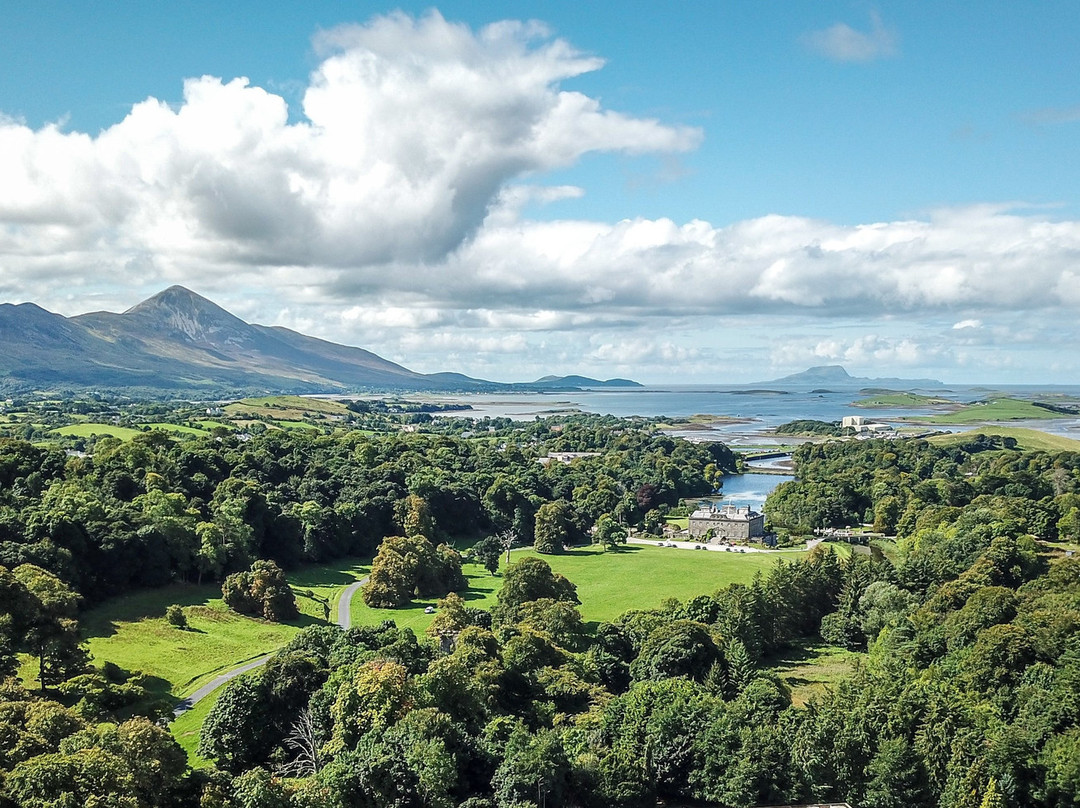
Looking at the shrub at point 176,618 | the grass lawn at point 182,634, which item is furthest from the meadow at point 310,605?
the shrub at point 176,618

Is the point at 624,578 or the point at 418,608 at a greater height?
the point at 418,608

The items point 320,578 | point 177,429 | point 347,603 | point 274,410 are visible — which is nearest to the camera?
point 347,603

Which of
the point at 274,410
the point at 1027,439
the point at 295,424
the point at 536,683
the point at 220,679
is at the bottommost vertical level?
the point at 220,679

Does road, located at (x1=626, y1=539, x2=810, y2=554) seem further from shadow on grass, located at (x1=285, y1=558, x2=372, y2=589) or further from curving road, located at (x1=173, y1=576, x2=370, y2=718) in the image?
curving road, located at (x1=173, y1=576, x2=370, y2=718)

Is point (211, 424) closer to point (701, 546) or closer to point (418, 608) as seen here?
point (701, 546)

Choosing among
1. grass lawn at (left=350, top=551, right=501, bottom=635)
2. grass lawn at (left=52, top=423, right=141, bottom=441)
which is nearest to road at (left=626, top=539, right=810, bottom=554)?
grass lawn at (left=350, top=551, right=501, bottom=635)

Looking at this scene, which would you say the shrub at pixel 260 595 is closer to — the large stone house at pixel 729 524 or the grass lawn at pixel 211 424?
the large stone house at pixel 729 524


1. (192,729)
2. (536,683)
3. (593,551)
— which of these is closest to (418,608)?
(536,683)

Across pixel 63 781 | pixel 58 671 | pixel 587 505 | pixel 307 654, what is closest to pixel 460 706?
pixel 307 654
